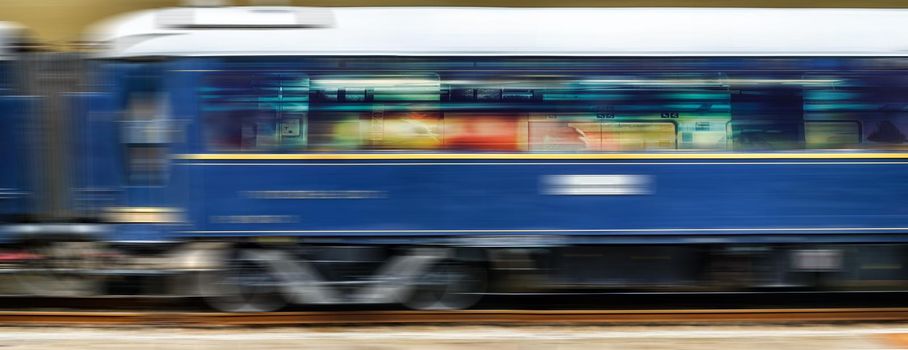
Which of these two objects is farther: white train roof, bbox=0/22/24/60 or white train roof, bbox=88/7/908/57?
white train roof, bbox=0/22/24/60

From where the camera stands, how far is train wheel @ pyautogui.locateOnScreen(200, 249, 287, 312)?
24.6 feet

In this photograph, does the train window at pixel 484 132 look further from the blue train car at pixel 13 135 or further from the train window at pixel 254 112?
the blue train car at pixel 13 135

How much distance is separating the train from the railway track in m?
0.25

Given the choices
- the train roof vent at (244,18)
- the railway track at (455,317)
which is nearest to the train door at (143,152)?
the train roof vent at (244,18)

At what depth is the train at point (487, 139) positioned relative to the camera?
7.24 meters

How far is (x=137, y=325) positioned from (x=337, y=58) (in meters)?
2.34

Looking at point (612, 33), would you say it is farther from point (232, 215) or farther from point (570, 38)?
point (232, 215)

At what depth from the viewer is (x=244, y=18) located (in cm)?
738

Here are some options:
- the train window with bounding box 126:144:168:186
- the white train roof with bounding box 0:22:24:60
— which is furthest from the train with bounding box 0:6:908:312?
the white train roof with bounding box 0:22:24:60

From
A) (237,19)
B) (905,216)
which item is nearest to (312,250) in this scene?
(237,19)

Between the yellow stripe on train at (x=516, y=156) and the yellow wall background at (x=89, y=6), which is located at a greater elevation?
the yellow wall background at (x=89, y=6)

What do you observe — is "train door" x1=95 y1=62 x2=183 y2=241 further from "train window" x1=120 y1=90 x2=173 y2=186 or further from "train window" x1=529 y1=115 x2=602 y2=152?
"train window" x1=529 y1=115 x2=602 y2=152

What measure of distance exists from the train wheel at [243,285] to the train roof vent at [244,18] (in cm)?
157

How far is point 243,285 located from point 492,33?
8.21 feet
